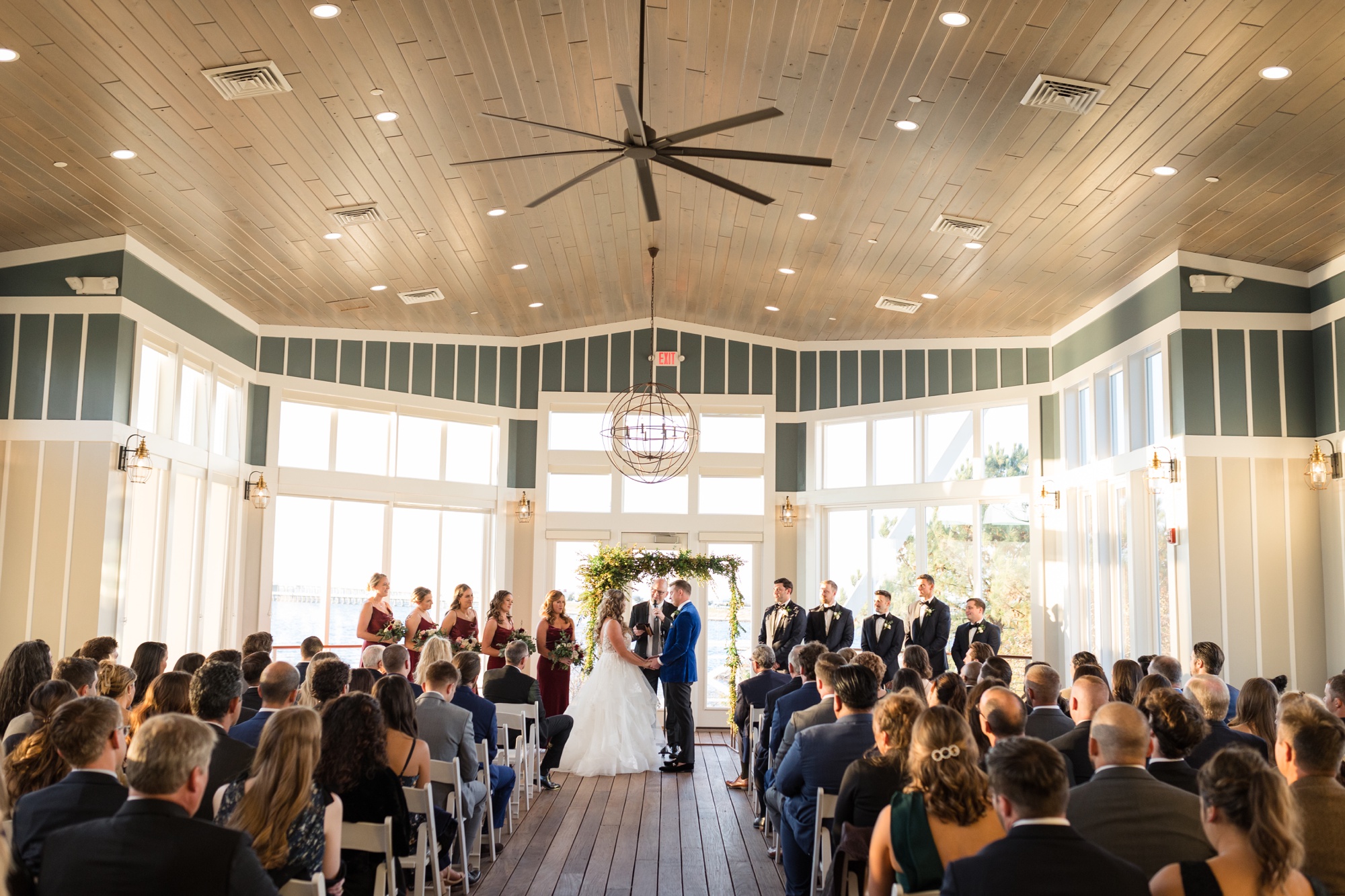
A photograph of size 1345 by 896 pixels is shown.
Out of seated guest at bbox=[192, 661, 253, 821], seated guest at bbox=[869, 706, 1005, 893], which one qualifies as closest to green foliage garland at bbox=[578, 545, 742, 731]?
seated guest at bbox=[192, 661, 253, 821]

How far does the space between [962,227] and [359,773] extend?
6.48m

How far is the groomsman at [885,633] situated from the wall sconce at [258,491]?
21.1 ft

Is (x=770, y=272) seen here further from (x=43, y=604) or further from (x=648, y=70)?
(x=43, y=604)

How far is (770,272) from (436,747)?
21.6 feet

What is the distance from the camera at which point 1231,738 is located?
4559 mm

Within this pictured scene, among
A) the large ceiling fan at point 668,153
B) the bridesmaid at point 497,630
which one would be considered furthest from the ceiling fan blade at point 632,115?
the bridesmaid at point 497,630

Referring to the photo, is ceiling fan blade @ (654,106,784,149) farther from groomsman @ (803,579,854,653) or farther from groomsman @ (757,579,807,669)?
groomsman @ (803,579,854,653)

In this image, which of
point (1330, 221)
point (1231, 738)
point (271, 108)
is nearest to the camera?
point (1231, 738)

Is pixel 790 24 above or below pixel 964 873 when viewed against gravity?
above

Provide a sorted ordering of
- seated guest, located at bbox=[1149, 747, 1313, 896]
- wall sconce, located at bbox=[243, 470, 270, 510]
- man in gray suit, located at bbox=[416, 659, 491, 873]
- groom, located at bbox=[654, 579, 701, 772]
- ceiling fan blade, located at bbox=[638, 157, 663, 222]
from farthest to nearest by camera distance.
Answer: wall sconce, located at bbox=[243, 470, 270, 510] → groom, located at bbox=[654, 579, 701, 772] → man in gray suit, located at bbox=[416, 659, 491, 873] → ceiling fan blade, located at bbox=[638, 157, 663, 222] → seated guest, located at bbox=[1149, 747, 1313, 896]

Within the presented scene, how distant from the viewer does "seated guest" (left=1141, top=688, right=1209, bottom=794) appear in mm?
3762

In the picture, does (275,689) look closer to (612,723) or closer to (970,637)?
(612,723)

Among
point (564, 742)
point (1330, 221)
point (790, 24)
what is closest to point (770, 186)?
point (790, 24)

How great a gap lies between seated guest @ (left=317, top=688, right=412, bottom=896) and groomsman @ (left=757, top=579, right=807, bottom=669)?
6982 mm
